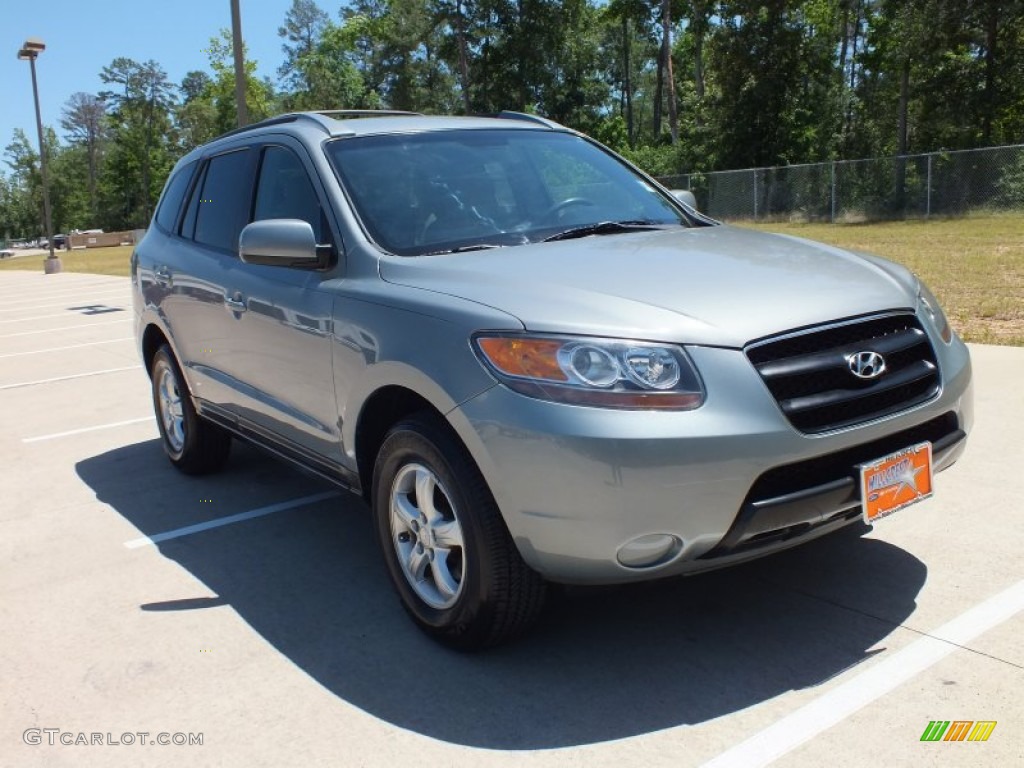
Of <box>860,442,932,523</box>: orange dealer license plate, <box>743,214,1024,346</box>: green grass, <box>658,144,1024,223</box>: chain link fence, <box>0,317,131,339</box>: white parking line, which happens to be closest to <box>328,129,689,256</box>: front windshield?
<box>860,442,932,523</box>: orange dealer license plate

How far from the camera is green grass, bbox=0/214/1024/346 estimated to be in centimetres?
947

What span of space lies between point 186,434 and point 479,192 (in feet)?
8.58

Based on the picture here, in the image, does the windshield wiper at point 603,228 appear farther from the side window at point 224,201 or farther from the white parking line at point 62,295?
the white parking line at point 62,295

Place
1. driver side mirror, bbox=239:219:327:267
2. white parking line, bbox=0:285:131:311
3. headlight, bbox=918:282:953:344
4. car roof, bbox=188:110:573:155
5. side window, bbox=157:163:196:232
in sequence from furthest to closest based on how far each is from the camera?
1. white parking line, bbox=0:285:131:311
2. side window, bbox=157:163:196:232
3. car roof, bbox=188:110:573:155
4. driver side mirror, bbox=239:219:327:267
5. headlight, bbox=918:282:953:344

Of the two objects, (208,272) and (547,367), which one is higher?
(208,272)

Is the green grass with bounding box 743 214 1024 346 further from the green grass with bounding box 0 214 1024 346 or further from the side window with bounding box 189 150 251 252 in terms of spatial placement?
the side window with bounding box 189 150 251 252

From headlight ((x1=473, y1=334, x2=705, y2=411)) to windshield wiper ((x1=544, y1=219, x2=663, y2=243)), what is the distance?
1094 millimetres

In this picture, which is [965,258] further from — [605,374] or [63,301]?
[63,301]

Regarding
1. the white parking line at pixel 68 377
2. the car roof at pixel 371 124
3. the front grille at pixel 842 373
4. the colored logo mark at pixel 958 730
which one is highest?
the car roof at pixel 371 124

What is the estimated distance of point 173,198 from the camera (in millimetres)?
5906

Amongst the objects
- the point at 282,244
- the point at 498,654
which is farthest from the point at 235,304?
the point at 498,654

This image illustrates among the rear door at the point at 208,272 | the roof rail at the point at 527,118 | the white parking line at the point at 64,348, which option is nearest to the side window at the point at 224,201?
the rear door at the point at 208,272

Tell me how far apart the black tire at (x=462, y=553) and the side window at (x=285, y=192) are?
113 centimetres

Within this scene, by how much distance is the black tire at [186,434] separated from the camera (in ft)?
18.6
